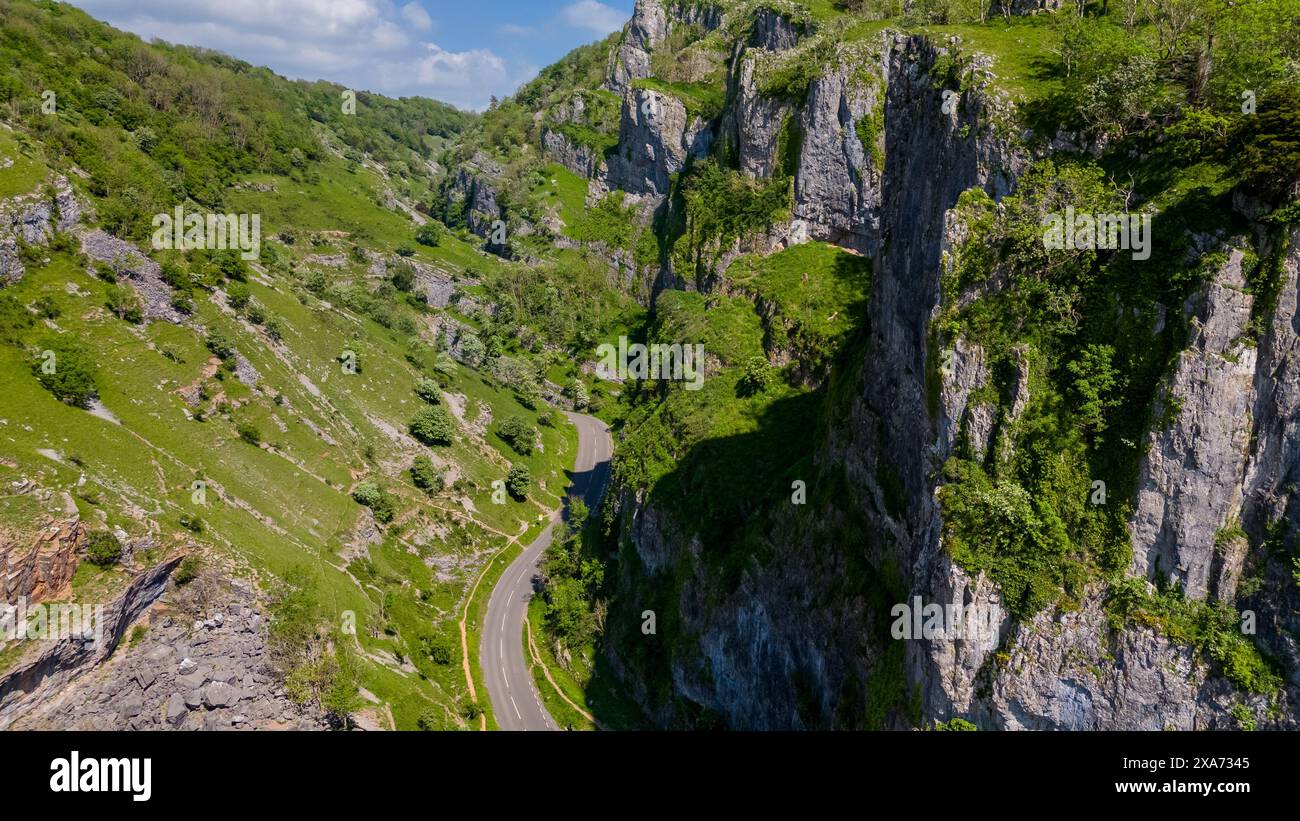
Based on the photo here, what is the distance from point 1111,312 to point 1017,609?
1220cm

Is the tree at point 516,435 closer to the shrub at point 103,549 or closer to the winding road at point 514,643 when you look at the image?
the winding road at point 514,643

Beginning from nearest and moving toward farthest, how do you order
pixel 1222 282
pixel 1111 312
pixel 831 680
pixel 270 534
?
pixel 1222 282
pixel 1111 312
pixel 831 680
pixel 270 534

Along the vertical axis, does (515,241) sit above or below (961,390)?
above

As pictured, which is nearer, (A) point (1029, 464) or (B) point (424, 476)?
(A) point (1029, 464)

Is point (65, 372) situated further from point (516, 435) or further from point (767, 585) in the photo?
point (767, 585)

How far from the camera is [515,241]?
15650cm

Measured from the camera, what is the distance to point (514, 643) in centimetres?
7294

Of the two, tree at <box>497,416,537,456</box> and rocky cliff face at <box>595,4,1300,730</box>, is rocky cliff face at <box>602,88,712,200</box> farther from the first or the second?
rocky cliff face at <box>595,4,1300,730</box>

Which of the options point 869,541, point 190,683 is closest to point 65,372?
point 190,683

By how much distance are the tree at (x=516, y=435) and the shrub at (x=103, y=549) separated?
5405 centimetres

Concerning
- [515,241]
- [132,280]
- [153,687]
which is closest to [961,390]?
[153,687]

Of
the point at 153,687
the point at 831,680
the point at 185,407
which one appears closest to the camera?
the point at 831,680

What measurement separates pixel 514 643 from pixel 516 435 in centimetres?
3505
